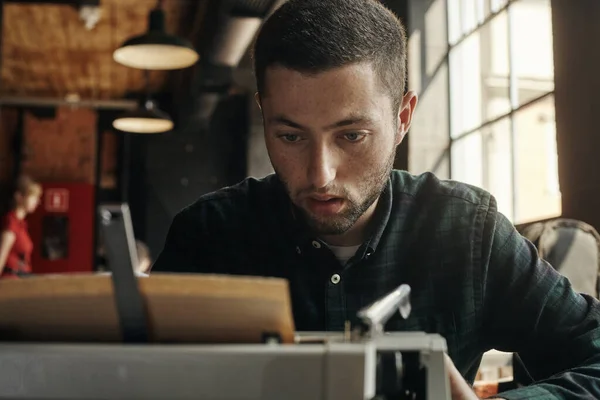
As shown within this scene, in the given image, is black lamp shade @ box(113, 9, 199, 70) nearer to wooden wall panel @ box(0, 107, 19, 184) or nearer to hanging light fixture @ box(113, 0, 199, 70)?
hanging light fixture @ box(113, 0, 199, 70)

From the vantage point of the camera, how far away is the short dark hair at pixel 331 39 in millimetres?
1056

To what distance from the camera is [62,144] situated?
9227mm

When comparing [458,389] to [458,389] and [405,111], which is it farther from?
[405,111]

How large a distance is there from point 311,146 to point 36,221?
847 cm

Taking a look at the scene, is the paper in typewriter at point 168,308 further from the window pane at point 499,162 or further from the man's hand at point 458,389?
the window pane at point 499,162

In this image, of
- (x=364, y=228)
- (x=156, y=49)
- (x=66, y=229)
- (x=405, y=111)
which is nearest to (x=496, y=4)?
(x=156, y=49)

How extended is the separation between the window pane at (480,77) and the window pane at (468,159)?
0.07 meters

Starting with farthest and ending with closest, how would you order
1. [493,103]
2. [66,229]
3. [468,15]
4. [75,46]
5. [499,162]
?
[66,229] < [75,46] < [468,15] < [493,103] < [499,162]

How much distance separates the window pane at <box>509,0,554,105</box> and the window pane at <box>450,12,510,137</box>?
0.10 meters

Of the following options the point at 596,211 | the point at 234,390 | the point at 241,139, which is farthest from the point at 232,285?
the point at 241,139

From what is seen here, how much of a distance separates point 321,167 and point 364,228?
0.87ft

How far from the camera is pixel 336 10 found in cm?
112

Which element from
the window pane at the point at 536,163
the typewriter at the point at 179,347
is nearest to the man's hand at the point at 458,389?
the typewriter at the point at 179,347

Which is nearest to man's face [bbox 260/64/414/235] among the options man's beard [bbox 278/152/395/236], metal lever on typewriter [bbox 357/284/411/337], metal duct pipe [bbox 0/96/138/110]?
man's beard [bbox 278/152/395/236]
